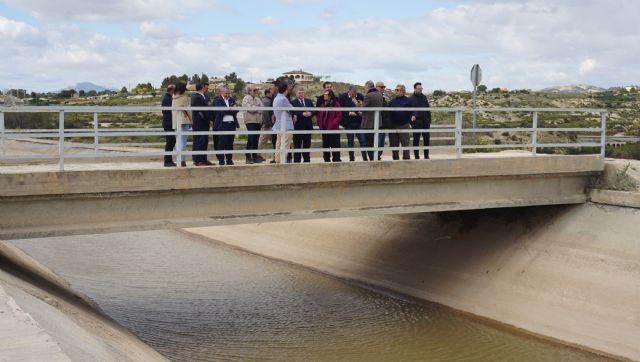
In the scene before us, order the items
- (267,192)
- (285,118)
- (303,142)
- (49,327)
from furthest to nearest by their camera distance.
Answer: (303,142), (285,118), (267,192), (49,327)

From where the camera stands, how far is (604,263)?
16.5m

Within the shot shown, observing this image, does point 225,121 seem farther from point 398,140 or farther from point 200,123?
point 398,140

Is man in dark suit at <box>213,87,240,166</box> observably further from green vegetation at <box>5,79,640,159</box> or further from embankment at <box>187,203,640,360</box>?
green vegetation at <box>5,79,640,159</box>

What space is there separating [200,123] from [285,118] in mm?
1855

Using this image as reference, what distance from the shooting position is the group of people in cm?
1552

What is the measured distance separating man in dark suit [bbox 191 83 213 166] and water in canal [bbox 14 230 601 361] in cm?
339

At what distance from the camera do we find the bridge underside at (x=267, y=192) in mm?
12773

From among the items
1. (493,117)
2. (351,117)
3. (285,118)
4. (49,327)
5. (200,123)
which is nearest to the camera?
(49,327)

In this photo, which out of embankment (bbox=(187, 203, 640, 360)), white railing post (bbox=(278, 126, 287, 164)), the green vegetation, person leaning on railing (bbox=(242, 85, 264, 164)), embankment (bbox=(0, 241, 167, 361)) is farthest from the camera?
the green vegetation

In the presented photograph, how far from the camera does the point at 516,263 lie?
18016 millimetres

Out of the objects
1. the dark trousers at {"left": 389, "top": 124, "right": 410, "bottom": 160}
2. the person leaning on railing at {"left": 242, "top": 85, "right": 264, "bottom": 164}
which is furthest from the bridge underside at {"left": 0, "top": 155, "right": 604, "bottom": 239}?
the person leaning on railing at {"left": 242, "top": 85, "right": 264, "bottom": 164}

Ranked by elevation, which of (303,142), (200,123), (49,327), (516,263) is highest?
(200,123)

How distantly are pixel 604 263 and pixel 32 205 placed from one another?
1104 cm

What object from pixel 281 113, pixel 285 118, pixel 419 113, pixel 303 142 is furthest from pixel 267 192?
pixel 419 113
